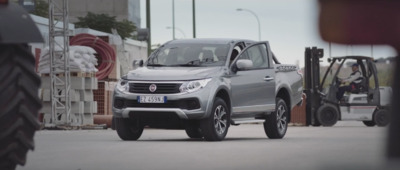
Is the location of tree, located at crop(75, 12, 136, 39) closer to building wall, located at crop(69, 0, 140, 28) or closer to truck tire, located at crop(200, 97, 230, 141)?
building wall, located at crop(69, 0, 140, 28)

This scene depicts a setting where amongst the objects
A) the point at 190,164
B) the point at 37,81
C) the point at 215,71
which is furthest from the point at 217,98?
the point at 37,81

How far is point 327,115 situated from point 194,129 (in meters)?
14.6

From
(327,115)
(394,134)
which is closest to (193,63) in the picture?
(327,115)

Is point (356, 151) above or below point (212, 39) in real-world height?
below

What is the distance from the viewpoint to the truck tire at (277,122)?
2036 centimetres

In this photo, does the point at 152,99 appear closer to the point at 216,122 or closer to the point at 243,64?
the point at 216,122

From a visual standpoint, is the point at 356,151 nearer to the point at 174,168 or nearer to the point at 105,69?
the point at 174,168

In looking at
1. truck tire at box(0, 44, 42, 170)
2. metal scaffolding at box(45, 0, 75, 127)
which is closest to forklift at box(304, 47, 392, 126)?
metal scaffolding at box(45, 0, 75, 127)

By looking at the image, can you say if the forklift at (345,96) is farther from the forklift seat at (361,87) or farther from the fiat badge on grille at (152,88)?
the fiat badge on grille at (152,88)

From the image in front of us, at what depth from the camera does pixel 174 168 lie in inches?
434

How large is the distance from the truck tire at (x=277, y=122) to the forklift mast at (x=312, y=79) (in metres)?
13.3

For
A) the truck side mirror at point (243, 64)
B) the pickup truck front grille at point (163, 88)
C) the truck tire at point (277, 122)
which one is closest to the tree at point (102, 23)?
the truck tire at point (277, 122)

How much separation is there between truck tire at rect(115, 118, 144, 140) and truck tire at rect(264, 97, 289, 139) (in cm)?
252

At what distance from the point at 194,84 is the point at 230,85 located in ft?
3.54
